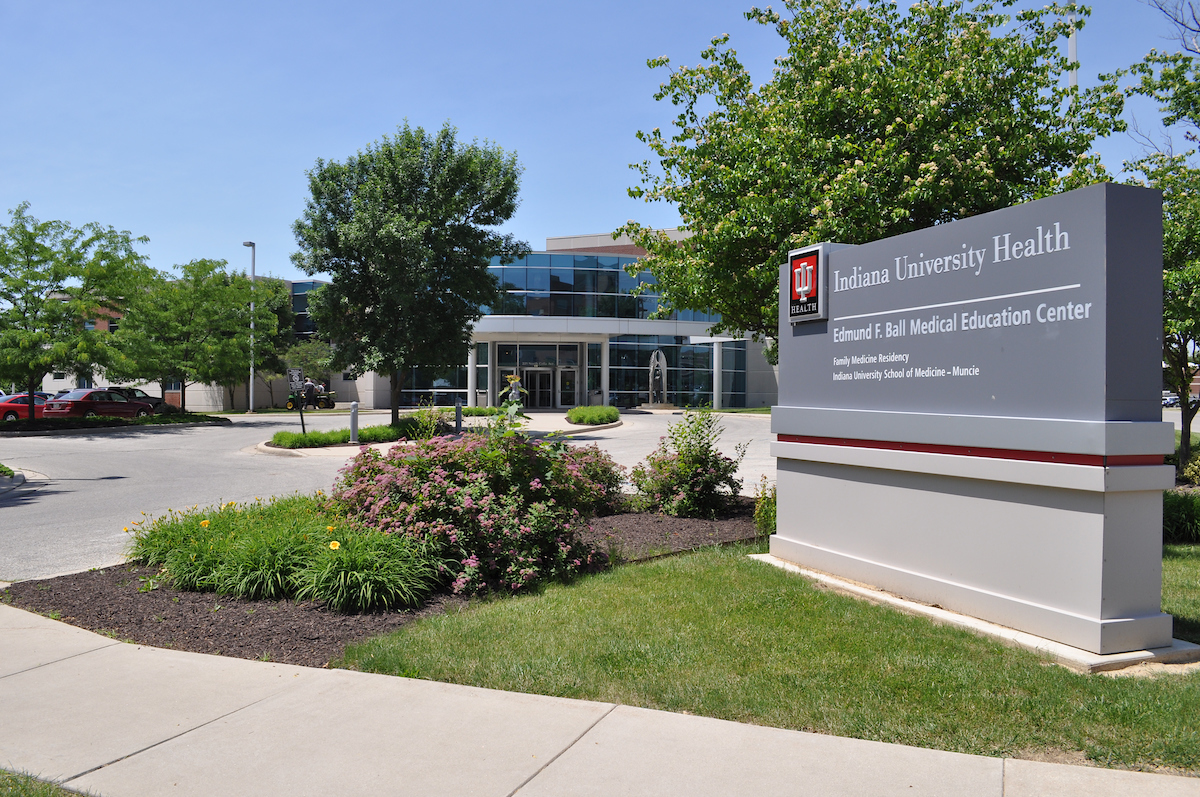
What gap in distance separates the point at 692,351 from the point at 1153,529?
43677 mm

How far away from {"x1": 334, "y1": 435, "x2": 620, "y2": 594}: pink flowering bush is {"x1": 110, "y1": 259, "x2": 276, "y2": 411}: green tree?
95.9 feet

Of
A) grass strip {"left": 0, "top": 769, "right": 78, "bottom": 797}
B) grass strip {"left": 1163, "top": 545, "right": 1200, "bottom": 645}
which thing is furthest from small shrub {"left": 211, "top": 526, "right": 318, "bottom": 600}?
grass strip {"left": 1163, "top": 545, "right": 1200, "bottom": 645}

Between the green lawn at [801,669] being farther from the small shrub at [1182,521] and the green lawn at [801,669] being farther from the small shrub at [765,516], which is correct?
the small shrub at [1182,521]

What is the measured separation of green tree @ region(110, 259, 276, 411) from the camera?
33.6m

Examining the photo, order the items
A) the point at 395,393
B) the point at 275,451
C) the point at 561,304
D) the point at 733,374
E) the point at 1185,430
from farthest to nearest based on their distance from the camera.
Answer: the point at 733,374, the point at 561,304, the point at 395,393, the point at 275,451, the point at 1185,430

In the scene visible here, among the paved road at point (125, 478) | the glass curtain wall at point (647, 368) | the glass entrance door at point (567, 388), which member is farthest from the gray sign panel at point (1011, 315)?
the glass curtain wall at point (647, 368)

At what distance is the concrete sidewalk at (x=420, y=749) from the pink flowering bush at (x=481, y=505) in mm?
2062

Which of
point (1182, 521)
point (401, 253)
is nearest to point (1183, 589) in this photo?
point (1182, 521)

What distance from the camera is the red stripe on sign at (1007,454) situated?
4.78 metres

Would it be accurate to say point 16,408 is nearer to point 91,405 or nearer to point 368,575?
point 91,405

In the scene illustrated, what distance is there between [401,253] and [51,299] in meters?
14.9

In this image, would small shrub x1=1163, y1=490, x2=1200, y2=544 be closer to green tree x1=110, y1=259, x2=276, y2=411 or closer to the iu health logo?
the iu health logo

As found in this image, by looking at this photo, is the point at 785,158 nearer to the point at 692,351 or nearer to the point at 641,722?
the point at 641,722

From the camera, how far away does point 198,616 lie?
19.6 feet
